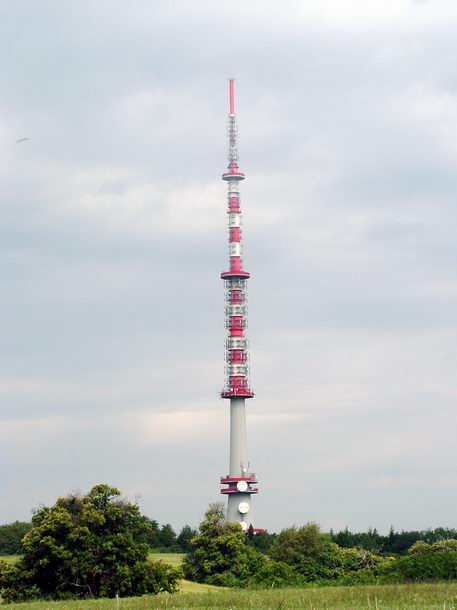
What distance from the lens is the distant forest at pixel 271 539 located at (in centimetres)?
12462

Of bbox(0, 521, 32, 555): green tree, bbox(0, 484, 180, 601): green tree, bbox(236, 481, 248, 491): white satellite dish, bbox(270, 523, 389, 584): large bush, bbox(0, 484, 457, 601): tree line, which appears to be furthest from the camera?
bbox(236, 481, 248, 491): white satellite dish

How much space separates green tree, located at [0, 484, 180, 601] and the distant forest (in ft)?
184

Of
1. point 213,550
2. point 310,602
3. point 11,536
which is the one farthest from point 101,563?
point 11,536

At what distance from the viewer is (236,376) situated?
517ft

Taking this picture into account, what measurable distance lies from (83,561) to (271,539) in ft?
257

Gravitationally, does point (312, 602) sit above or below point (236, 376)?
below

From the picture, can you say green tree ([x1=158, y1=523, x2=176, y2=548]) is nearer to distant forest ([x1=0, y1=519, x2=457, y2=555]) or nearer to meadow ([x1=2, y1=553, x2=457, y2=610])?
distant forest ([x1=0, y1=519, x2=457, y2=555])

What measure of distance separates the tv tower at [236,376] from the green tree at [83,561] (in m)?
92.1

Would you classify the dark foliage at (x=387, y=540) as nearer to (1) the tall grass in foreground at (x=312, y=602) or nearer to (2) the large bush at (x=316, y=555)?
(2) the large bush at (x=316, y=555)

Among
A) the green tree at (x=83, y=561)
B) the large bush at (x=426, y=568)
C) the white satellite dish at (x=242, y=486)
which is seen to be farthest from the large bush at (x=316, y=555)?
the white satellite dish at (x=242, y=486)

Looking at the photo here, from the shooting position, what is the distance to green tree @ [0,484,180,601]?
59.2 metres

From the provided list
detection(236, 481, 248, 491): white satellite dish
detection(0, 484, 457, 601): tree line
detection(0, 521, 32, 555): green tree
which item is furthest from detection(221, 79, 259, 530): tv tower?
detection(0, 484, 457, 601): tree line

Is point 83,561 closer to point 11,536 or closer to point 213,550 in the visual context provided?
point 213,550

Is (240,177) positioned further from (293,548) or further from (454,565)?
(454,565)
